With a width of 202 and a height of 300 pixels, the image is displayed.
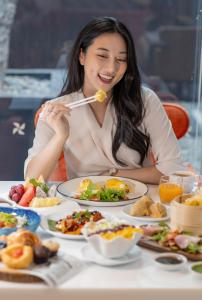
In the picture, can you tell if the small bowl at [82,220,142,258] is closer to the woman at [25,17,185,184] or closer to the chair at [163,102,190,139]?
the woman at [25,17,185,184]

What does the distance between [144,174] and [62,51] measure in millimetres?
1851

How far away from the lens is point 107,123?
275cm

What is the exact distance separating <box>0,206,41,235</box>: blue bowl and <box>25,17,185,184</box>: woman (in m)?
0.58

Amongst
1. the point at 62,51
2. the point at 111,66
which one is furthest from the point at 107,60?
the point at 62,51

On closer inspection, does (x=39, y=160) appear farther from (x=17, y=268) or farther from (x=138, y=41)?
(x=138, y=41)

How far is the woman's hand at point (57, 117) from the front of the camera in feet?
8.29

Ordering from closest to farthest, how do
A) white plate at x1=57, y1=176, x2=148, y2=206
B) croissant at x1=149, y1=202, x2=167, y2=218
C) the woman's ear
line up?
croissant at x1=149, y1=202, x2=167, y2=218 < white plate at x1=57, y1=176, x2=148, y2=206 < the woman's ear

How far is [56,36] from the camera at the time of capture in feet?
13.5

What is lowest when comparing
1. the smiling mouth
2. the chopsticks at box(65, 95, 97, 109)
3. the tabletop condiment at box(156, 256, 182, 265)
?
the tabletop condiment at box(156, 256, 182, 265)

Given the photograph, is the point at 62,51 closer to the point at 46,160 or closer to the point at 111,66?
the point at 111,66

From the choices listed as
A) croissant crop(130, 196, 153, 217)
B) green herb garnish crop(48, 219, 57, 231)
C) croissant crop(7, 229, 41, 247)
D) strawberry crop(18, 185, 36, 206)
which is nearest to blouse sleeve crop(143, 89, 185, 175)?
croissant crop(130, 196, 153, 217)

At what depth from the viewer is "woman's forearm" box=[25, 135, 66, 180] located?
2535mm

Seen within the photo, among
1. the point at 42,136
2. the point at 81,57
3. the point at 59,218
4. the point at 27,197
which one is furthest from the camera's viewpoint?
the point at 81,57

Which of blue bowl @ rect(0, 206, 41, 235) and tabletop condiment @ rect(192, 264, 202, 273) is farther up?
blue bowl @ rect(0, 206, 41, 235)
